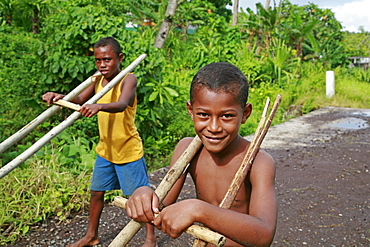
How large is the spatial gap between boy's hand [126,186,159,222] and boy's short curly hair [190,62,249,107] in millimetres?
454

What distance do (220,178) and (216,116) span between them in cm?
36

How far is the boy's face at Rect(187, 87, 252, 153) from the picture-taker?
1.35 m

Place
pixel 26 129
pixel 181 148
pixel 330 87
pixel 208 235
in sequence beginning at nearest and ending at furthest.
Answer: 1. pixel 208 235
2. pixel 181 148
3. pixel 26 129
4. pixel 330 87

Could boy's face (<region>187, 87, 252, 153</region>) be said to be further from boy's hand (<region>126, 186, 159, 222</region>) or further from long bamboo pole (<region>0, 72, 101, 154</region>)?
long bamboo pole (<region>0, 72, 101, 154</region>)

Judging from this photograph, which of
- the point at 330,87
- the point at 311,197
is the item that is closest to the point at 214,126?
the point at 311,197

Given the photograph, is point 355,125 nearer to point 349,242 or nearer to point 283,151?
point 283,151

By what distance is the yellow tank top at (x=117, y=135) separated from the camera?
2.68 meters

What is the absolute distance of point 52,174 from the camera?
11.1 ft

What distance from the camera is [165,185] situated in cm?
134

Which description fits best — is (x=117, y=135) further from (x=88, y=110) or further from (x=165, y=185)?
(x=165, y=185)

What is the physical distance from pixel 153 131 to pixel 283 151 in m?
2.00

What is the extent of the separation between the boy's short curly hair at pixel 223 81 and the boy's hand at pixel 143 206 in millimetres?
454

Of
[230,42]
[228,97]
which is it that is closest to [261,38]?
[230,42]

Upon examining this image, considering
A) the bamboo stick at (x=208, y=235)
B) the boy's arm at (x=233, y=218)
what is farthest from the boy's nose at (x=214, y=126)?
the bamboo stick at (x=208, y=235)
